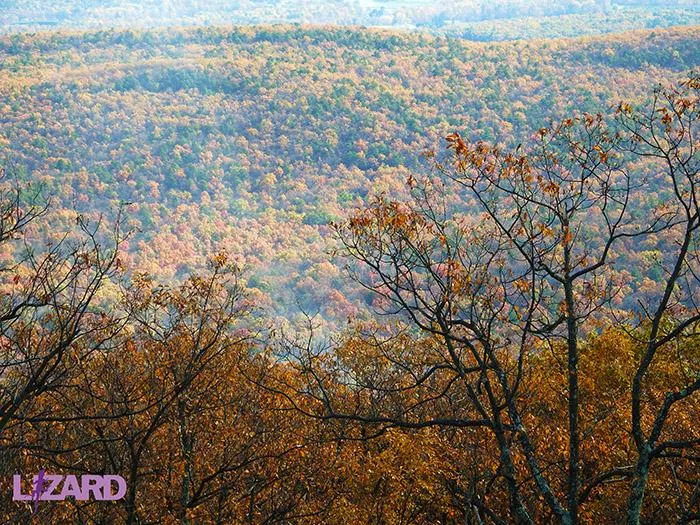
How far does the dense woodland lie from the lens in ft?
36.6

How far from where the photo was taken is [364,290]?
114 metres

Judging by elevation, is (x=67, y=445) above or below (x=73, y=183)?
below

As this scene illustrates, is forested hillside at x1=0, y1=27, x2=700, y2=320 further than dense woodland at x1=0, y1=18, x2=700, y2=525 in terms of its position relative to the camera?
Yes

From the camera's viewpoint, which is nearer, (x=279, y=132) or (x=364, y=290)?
(x=364, y=290)

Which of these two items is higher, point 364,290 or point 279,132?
point 279,132

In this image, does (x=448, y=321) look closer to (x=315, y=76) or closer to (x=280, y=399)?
(x=280, y=399)

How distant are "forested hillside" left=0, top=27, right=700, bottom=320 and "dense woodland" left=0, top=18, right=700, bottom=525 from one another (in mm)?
791

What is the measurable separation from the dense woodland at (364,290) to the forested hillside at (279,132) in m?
0.79

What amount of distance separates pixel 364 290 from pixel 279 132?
261 feet

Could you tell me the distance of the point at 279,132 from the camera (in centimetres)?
18325

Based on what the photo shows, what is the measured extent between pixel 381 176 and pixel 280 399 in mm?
140740

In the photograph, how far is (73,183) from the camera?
14612 cm

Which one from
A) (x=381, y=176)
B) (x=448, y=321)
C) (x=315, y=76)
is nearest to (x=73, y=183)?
(x=381, y=176)

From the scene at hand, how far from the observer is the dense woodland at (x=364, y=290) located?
439 inches
